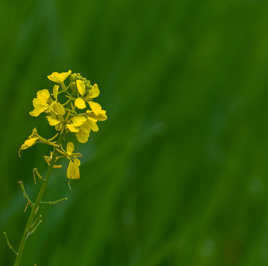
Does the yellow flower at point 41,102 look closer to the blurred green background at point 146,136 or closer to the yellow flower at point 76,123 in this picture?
the yellow flower at point 76,123

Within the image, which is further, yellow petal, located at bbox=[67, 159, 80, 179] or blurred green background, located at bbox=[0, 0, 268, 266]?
blurred green background, located at bbox=[0, 0, 268, 266]

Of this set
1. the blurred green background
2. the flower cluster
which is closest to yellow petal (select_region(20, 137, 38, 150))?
the flower cluster

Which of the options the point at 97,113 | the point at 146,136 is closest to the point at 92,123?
the point at 97,113

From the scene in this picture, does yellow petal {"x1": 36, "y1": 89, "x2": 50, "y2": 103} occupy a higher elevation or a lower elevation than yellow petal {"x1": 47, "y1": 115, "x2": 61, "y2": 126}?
higher

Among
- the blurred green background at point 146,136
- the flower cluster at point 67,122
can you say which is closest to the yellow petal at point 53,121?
the flower cluster at point 67,122

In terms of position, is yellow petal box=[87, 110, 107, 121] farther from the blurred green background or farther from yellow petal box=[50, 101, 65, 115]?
the blurred green background

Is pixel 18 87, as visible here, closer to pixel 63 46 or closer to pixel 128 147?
pixel 63 46

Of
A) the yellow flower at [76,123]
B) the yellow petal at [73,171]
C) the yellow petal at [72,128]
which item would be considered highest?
the yellow flower at [76,123]

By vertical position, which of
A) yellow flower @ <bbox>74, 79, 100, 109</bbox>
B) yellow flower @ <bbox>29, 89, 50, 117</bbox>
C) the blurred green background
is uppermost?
the blurred green background
